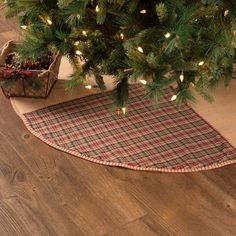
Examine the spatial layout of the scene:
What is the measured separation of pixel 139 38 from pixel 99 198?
591 millimetres

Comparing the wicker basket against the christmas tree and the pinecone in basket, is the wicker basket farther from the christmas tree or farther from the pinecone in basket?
the christmas tree

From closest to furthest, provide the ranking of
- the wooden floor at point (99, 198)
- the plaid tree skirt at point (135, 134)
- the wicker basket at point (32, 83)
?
the wooden floor at point (99, 198), the plaid tree skirt at point (135, 134), the wicker basket at point (32, 83)

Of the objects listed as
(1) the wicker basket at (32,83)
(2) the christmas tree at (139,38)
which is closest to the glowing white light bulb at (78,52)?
(2) the christmas tree at (139,38)

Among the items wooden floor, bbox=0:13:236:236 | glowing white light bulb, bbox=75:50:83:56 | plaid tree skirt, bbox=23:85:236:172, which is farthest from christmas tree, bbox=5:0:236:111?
wooden floor, bbox=0:13:236:236

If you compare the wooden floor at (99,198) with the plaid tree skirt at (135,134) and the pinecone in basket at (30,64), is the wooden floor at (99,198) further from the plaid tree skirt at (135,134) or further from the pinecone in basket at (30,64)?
the pinecone in basket at (30,64)

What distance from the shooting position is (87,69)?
1.82 metres

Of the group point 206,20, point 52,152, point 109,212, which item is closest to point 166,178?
point 109,212

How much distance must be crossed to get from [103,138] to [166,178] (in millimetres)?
319

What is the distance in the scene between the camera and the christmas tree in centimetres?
156

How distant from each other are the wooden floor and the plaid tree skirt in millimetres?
45

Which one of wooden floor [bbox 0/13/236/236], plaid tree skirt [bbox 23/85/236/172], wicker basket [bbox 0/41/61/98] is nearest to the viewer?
wooden floor [bbox 0/13/236/236]

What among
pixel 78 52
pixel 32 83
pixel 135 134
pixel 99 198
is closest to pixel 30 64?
pixel 32 83

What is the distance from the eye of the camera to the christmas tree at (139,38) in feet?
5.11

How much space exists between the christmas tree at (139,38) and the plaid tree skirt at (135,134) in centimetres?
16
